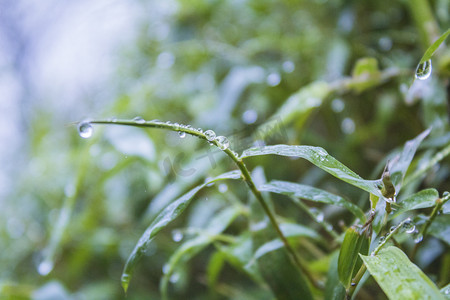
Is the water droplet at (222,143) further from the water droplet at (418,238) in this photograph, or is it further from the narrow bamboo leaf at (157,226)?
the water droplet at (418,238)

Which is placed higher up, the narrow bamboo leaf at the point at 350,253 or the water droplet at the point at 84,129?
the water droplet at the point at 84,129

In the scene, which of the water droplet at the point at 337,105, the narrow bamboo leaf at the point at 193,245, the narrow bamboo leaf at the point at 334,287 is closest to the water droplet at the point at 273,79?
Answer: the water droplet at the point at 337,105

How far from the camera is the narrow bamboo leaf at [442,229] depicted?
0.33 meters

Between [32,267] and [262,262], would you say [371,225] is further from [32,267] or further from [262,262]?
[32,267]

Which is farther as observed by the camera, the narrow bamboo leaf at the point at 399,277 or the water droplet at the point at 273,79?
the water droplet at the point at 273,79

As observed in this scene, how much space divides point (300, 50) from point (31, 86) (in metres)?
1.48

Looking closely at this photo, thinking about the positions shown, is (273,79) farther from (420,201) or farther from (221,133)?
(420,201)

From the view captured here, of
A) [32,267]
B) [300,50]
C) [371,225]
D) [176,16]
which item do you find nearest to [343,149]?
[300,50]

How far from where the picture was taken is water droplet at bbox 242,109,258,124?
2.13ft

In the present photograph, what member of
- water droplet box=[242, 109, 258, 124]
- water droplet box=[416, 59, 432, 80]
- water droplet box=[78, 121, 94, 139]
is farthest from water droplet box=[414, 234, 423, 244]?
water droplet box=[242, 109, 258, 124]

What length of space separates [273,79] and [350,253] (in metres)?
0.47

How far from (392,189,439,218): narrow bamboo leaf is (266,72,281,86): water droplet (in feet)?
1.42

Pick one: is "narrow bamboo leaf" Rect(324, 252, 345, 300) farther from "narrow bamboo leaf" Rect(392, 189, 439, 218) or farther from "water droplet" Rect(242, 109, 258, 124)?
"water droplet" Rect(242, 109, 258, 124)

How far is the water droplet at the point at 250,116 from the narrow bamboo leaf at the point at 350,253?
0.39 m
